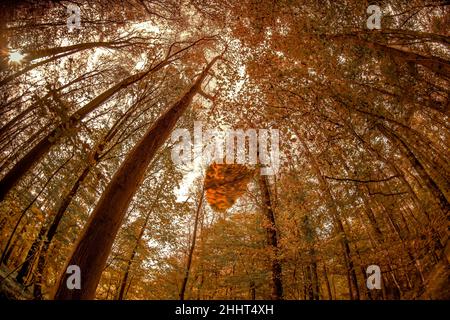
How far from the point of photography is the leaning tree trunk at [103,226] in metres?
3.44

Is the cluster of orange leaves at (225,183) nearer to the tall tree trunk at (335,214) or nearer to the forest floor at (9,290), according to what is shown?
the tall tree trunk at (335,214)

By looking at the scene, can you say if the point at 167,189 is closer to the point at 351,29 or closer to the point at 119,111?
the point at 119,111

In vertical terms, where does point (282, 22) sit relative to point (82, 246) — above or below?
above

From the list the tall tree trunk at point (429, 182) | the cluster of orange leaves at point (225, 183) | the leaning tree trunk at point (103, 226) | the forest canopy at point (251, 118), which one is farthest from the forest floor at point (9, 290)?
the cluster of orange leaves at point (225, 183)

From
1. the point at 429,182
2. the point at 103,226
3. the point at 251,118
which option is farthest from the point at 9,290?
the point at 429,182

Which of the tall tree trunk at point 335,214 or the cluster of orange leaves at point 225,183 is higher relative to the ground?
the cluster of orange leaves at point 225,183

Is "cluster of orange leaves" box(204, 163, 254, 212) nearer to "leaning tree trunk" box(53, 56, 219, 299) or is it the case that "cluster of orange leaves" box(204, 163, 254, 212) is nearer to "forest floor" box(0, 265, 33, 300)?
"leaning tree trunk" box(53, 56, 219, 299)

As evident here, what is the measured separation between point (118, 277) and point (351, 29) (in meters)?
17.1

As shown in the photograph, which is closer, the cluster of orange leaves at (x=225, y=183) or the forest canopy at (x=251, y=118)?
the forest canopy at (x=251, y=118)

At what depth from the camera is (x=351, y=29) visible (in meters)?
4.36

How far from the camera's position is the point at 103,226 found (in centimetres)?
372

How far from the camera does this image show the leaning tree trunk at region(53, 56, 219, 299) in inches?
135

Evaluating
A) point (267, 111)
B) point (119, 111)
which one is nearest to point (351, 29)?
point (267, 111)

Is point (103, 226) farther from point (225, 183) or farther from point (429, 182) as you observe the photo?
point (225, 183)
